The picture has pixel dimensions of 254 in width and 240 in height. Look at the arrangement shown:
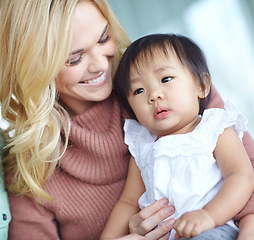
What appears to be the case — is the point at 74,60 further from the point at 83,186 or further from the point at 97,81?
the point at 83,186

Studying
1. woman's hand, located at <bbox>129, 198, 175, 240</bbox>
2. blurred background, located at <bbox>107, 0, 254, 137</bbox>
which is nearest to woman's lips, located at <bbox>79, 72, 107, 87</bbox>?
woman's hand, located at <bbox>129, 198, 175, 240</bbox>

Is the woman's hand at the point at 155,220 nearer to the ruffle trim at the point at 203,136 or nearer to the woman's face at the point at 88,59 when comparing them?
the ruffle trim at the point at 203,136

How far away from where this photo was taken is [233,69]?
3361 mm

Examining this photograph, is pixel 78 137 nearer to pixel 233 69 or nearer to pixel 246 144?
pixel 246 144

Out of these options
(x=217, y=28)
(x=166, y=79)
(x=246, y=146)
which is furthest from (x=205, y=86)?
(x=217, y=28)

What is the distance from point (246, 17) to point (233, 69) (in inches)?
18.1

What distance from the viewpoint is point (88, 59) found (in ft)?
4.59

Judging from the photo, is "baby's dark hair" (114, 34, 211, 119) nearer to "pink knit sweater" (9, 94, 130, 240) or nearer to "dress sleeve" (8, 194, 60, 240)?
"pink knit sweater" (9, 94, 130, 240)

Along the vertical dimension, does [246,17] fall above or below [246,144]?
above

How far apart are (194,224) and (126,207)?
43 cm

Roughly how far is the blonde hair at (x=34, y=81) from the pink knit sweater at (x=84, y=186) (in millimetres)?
56

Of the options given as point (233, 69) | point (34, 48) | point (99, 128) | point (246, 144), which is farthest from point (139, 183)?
point (233, 69)

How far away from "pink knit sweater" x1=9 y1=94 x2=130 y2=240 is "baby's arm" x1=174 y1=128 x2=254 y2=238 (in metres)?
0.44

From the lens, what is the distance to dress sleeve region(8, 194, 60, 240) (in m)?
1.50
